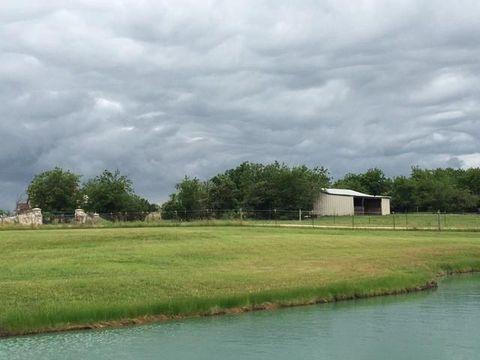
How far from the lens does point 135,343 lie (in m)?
21.7

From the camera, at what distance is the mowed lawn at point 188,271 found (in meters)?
25.5

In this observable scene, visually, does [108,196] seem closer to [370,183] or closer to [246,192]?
[246,192]

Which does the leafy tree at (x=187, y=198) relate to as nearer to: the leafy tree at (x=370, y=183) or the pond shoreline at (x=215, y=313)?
the leafy tree at (x=370, y=183)

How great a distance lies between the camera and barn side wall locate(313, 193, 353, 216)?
130 m

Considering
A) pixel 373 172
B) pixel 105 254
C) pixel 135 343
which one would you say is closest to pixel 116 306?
pixel 135 343

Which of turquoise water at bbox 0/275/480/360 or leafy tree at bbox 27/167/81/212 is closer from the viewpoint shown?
turquoise water at bbox 0/275/480/360

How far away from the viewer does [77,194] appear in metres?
121

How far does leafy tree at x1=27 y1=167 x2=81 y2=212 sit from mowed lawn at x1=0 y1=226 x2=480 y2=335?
67178 mm

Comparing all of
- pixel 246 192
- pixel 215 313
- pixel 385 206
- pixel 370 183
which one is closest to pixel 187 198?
pixel 246 192

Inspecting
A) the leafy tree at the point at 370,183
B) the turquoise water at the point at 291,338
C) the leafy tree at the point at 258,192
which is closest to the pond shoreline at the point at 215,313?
the turquoise water at the point at 291,338

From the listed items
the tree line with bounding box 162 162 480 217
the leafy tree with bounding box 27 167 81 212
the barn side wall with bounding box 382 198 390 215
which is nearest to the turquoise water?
the tree line with bounding box 162 162 480 217

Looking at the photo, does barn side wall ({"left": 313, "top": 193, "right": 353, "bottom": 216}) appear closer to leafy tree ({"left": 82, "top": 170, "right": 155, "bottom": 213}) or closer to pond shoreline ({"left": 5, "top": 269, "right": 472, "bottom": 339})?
leafy tree ({"left": 82, "top": 170, "right": 155, "bottom": 213})

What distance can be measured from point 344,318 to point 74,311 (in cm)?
992

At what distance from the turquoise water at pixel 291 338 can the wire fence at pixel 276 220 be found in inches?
1904
